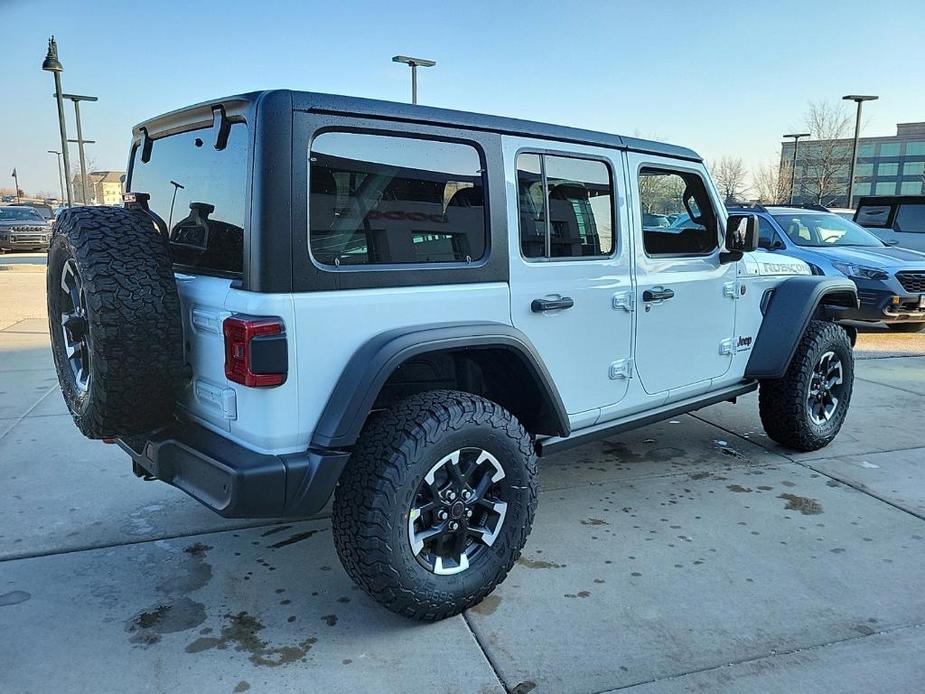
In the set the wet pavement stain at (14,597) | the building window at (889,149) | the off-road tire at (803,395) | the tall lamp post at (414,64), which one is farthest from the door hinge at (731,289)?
the building window at (889,149)

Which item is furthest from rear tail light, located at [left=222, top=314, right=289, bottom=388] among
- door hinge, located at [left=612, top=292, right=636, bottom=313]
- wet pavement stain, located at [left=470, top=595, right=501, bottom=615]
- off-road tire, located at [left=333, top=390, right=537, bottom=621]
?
door hinge, located at [left=612, top=292, right=636, bottom=313]

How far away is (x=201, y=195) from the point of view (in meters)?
2.69

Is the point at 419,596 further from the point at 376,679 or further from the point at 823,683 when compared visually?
the point at 823,683

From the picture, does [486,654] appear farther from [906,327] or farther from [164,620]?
[906,327]

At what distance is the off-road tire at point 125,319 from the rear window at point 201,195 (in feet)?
0.49

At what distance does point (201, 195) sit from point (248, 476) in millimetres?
1093

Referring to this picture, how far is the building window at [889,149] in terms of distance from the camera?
230 feet

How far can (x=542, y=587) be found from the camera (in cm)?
301

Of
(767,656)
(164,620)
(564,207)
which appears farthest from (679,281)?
(164,620)

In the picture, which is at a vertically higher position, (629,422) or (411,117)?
(411,117)

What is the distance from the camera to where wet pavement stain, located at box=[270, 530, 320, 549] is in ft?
11.2

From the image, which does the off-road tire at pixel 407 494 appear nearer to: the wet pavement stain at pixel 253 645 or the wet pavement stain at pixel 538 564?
the wet pavement stain at pixel 253 645

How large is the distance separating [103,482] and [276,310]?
2502mm

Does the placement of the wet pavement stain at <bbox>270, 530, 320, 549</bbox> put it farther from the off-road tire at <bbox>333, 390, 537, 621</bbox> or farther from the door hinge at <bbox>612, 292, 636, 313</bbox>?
the door hinge at <bbox>612, 292, 636, 313</bbox>
